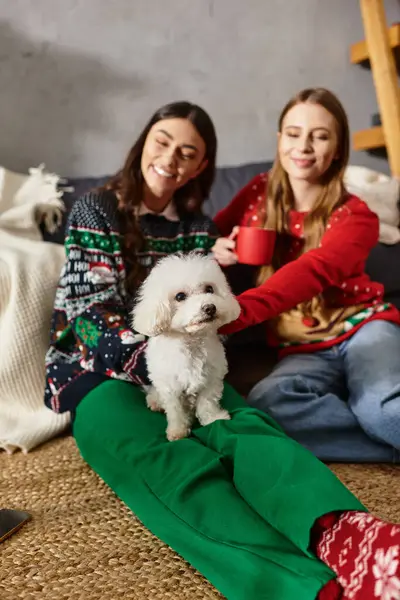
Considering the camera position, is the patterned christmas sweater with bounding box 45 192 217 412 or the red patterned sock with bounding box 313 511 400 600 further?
the patterned christmas sweater with bounding box 45 192 217 412

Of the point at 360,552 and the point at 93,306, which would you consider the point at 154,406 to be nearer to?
the point at 93,306

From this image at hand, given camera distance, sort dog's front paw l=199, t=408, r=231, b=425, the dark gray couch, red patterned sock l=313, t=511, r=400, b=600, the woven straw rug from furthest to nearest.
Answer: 1. the dark gray couch
2. dog's front paw l=199, t=408, r=231, b=425
3. the woven straw rug
4. red patterned sock l=313, t=511, r=400, b=600

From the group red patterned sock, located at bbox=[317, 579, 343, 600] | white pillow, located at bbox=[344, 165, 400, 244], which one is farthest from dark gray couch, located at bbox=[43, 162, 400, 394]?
red patterned sock, located at bbox=[317, 579, 343, 600]

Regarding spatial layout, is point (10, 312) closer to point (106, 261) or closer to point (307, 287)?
point (106, 261)

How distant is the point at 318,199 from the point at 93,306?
24.5 inches

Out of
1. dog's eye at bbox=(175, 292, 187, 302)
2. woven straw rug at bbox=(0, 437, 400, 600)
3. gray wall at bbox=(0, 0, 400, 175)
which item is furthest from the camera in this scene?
gray wall at bbox=(0, 0, 400, 175)

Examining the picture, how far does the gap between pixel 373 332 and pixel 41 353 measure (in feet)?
2.61

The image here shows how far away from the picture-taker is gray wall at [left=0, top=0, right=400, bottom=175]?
1804 mm

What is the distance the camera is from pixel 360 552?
71cm

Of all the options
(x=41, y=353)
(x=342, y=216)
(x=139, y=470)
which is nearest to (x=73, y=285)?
(x=41, y=353)

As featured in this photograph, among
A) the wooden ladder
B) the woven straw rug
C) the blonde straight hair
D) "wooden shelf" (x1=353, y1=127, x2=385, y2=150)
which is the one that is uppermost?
the wooden ladder

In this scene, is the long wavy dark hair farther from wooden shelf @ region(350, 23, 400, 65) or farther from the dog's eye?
wooden shelf @ region(350, 23, 400, 65)

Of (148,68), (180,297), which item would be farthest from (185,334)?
(148,68)

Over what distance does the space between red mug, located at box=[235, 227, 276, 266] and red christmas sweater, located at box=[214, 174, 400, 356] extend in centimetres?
5
